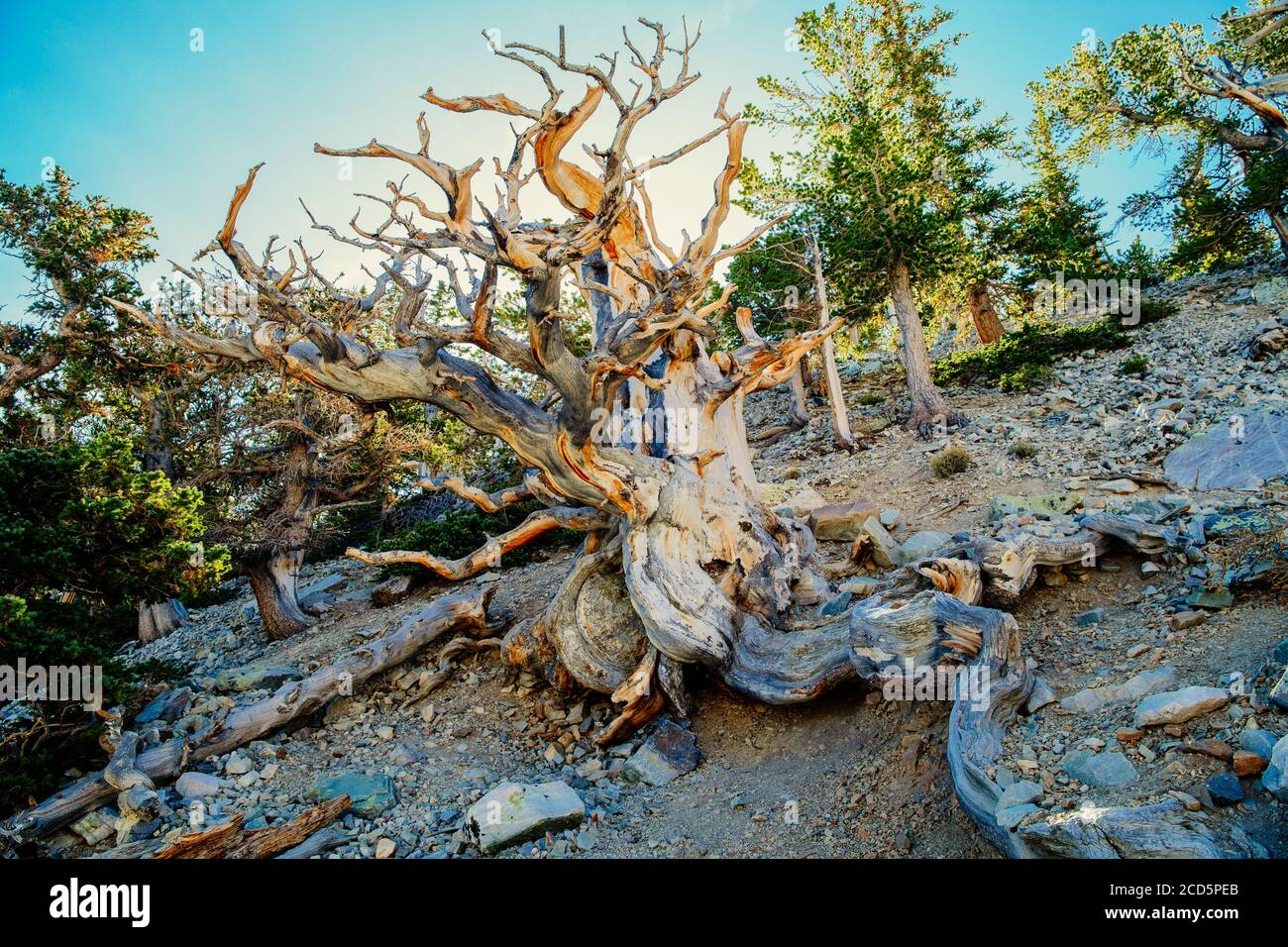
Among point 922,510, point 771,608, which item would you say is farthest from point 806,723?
point 922,510

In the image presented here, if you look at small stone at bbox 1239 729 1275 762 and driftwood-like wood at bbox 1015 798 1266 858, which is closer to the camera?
driftwood-like wood at bbox 1015 798 1266 858

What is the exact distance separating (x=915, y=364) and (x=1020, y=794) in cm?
1280

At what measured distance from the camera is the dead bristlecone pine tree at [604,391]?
5.20 m

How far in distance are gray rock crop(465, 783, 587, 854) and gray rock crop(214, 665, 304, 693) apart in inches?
157

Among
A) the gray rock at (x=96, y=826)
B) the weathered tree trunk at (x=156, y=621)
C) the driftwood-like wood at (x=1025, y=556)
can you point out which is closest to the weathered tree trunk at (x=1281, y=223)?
the driftwood-like wood at (x=1025, y=556)

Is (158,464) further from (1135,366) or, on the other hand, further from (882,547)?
(1135,366)

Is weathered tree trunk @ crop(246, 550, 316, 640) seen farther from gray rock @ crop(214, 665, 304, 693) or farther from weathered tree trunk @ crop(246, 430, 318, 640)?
gray rock @ crop(214, 665, 304, 693)

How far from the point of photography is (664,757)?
5676mm

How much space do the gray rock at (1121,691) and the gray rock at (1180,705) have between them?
0.28 metres

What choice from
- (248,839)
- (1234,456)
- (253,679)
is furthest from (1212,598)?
(253,679)

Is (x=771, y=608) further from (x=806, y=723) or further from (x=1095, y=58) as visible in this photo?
(x=1095, y=58)

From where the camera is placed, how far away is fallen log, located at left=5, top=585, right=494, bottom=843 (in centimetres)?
480

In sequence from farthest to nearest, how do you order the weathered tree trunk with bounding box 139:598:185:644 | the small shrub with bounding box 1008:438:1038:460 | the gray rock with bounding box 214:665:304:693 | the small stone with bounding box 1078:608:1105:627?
the weathered tree trunk with bounding box 139:598:185:644 < the small shrub with bounding box 1008:438:1038:460 < the gray rock with bounding box 214:665:304:693 < the small stone with bounding box 1078:608:1105:627

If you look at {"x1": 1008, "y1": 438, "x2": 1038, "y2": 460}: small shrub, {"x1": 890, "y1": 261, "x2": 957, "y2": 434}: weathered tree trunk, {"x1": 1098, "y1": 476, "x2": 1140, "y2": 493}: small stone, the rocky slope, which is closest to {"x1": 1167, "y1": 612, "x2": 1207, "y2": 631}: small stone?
the rocky slope
